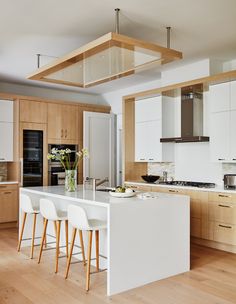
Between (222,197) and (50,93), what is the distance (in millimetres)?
4465

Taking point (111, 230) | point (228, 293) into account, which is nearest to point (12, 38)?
point (111, 230)

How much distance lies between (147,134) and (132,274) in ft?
11.1

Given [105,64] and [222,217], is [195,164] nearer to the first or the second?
[222,217]

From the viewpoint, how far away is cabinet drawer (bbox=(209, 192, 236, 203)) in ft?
15.3

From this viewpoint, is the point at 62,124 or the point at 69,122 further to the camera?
the point at 69,122

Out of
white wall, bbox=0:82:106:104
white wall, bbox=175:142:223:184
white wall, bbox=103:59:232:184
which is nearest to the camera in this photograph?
white wall, bbox=103:59:232:184

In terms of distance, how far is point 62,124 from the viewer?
23.2 ft

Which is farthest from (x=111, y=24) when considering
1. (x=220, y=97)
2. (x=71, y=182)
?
(x=220, y=97)

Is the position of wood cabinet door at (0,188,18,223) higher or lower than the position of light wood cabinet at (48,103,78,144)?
lower

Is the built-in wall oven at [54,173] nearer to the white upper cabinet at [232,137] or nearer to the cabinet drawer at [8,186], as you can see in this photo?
the cabinet drawer at [8,186]

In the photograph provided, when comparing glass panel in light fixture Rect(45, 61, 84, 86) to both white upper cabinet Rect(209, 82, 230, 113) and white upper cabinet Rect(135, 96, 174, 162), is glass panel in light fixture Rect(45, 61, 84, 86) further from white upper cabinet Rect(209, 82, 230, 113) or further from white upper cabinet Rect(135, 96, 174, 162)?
white upper cabinet Rect(209, 82, 230, 113)

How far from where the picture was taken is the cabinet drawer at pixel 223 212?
183 inches

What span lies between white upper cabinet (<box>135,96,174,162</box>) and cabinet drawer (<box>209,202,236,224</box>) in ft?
4.88

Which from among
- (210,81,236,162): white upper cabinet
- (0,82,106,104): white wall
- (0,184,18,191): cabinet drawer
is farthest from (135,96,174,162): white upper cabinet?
(0,184,18,191): cabinet drawer
